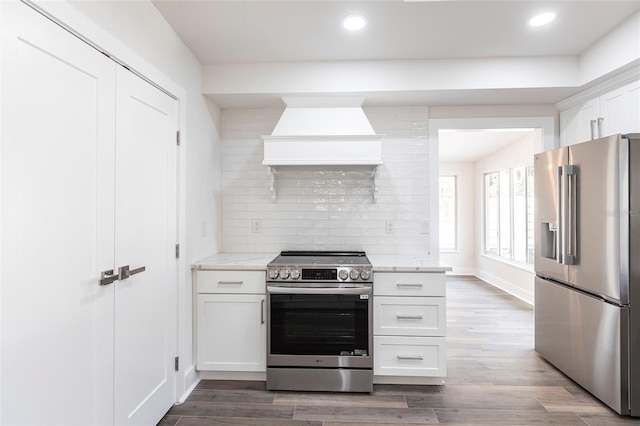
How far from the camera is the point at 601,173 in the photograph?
7.20 ft

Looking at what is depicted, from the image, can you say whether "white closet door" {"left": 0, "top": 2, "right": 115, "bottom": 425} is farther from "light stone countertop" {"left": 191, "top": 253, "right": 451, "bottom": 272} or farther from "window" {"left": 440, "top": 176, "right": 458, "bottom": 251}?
"window" {"left": 440, "top": 176, "right": 458, "bottom": 251}

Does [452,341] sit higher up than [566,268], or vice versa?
[566,268]

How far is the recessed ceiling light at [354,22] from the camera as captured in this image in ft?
6.86

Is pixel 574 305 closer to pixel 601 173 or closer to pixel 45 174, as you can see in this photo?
pixel 601 173

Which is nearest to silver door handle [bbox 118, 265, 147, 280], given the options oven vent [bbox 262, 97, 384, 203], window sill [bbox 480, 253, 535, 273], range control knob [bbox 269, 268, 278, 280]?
range control knob [bbox 269, 268, 278, 280]

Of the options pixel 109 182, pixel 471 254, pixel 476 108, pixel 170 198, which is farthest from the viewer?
pixel 471 254

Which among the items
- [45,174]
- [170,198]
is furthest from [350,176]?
[45,174]

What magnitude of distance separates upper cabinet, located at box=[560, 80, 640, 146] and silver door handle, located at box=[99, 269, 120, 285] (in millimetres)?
3359

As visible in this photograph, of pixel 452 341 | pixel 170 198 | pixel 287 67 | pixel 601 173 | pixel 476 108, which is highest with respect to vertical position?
pixel 287 67

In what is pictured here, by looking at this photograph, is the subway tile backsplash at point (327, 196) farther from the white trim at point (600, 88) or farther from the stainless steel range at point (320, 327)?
the white trim at point (600, 88)

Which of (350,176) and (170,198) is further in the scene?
(350,176)

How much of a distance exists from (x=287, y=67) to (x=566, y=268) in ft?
8.78

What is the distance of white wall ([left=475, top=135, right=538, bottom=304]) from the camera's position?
4758 millimetres

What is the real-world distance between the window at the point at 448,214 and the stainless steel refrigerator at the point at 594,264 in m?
3.83
